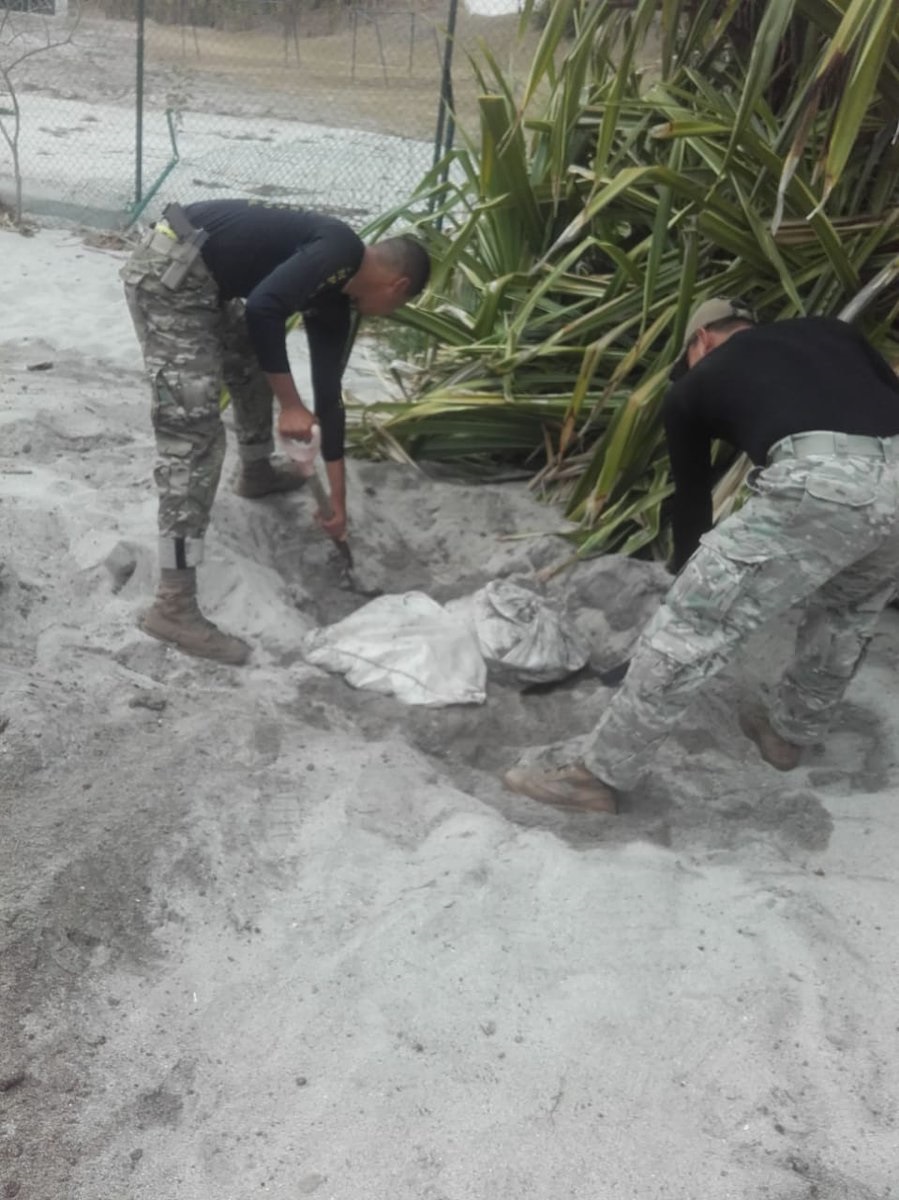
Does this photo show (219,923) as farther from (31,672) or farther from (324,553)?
(324,553)

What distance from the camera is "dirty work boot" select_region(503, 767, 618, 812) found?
2463 mm

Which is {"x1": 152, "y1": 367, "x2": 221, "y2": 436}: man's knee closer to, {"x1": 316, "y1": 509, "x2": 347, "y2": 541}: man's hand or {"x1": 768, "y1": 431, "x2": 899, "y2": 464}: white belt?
{"x1": 316, "y1": 509, "x2": 347, "y2": 541}: man's hand

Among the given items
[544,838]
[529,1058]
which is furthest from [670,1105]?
[544,838]

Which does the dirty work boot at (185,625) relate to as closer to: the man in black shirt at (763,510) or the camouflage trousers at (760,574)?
the man in black shirt at (763,510)

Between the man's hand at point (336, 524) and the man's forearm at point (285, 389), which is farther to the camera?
the man's hand at point (336, 524)

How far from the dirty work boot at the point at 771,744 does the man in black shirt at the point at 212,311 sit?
52.6 inches

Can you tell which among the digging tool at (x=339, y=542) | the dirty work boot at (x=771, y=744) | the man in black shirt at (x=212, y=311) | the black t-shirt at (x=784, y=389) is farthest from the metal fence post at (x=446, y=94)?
the dirty work boot at (x=771, y=744)

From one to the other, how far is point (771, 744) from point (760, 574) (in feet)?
2.16

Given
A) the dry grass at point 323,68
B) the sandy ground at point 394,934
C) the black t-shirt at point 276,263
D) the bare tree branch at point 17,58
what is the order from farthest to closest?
the dry grass at point 323,68 < the bare tree branch at point 17,58 < the black t-shirt at point 276,263 < the sandy ground at point 394,934

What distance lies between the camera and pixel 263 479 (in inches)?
139

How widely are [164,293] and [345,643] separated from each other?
3.33 ft

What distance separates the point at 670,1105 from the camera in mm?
1713

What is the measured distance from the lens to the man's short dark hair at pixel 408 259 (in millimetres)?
2793

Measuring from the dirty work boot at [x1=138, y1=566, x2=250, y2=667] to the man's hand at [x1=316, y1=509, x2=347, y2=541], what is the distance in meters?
0.50
